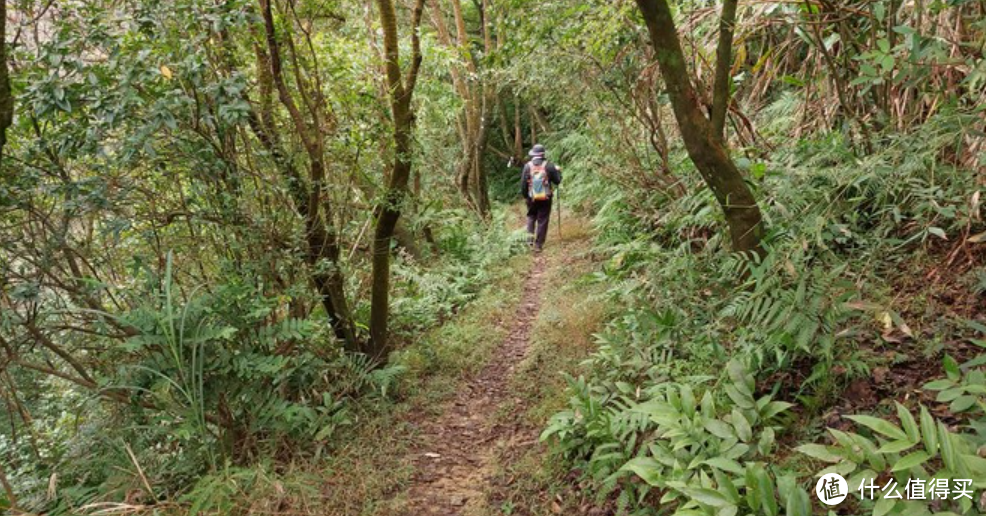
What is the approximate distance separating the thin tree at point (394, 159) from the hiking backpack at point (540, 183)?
4618 millimetres

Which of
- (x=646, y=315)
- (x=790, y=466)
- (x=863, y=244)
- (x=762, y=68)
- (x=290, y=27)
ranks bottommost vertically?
(x=790, y=466)

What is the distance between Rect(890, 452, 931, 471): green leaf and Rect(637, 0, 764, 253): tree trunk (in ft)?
6.27

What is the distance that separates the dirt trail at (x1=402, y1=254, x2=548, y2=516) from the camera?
11.7 feet

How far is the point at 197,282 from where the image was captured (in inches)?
164

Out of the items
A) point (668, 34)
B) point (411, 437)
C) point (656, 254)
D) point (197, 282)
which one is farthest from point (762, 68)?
point (197, 282)

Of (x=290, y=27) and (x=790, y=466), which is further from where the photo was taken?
(x=290, y=27)

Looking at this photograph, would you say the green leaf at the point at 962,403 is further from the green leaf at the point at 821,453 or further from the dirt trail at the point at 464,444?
the dirt trail at the point at 464,444

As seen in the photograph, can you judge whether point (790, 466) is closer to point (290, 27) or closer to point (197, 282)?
point (197, 282)

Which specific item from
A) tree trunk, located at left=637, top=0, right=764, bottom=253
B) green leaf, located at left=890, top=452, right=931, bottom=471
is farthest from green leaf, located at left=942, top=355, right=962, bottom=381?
tree trunk, located at left=637, top=0, right=764, bottom=253

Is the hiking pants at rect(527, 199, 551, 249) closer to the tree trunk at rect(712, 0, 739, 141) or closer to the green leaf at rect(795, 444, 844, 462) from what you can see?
the tree trunk at rect(712, 0, 739, 141)

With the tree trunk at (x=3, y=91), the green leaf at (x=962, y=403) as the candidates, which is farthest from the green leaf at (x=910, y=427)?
the tree trunk at (x=3, y=91)

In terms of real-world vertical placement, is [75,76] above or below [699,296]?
above

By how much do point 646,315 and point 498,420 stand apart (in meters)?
1.46

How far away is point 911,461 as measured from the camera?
192 centimetres
